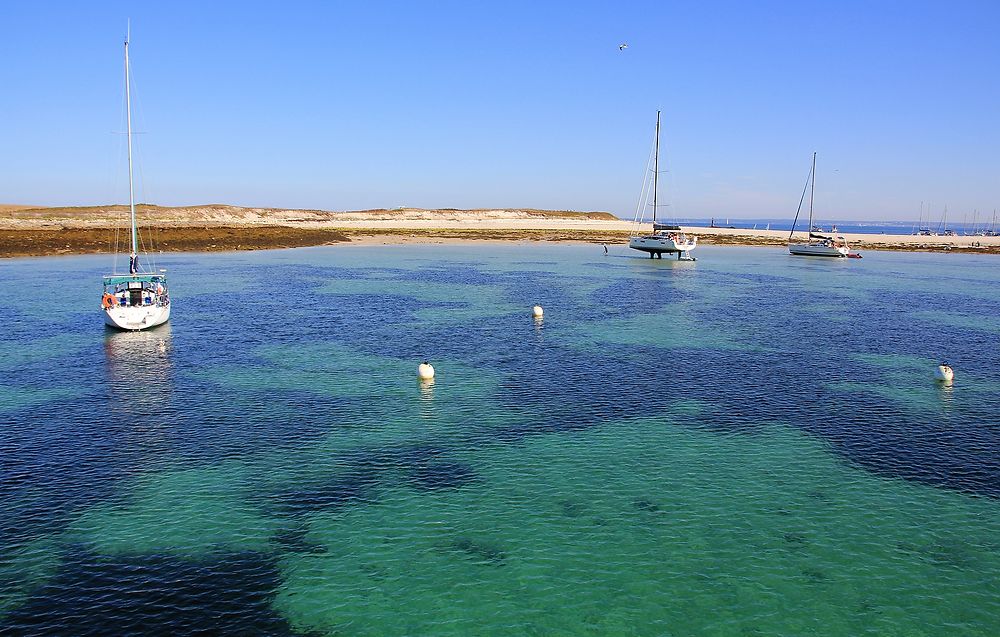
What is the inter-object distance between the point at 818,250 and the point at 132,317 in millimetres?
110892

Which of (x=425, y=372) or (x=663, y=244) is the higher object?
(x=663, y=244)

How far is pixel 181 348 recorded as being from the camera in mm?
39250

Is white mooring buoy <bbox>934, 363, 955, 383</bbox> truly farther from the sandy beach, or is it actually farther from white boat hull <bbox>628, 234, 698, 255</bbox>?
the sandy beach

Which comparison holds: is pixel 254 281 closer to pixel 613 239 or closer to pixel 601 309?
pixel 601 309

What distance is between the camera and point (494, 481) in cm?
2192

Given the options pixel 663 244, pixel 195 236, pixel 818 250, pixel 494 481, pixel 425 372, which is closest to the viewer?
pixel 494 481

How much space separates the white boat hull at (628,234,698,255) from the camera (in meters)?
102

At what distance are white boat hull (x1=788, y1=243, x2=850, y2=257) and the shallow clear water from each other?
7633 cm

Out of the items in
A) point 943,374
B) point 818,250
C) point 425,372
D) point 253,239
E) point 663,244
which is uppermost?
point 663,244

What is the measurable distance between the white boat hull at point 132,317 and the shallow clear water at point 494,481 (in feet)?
2.71

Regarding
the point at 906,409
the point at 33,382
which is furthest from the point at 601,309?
the point at 33,382

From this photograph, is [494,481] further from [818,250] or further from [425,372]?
[818,250]

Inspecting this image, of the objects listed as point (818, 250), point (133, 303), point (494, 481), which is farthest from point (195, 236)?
point (494, 481)

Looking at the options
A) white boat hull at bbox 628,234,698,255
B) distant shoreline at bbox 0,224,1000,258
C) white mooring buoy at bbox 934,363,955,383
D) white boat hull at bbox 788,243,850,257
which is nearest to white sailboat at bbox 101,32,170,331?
white mooring buoy at bbox 934,363,955,383
